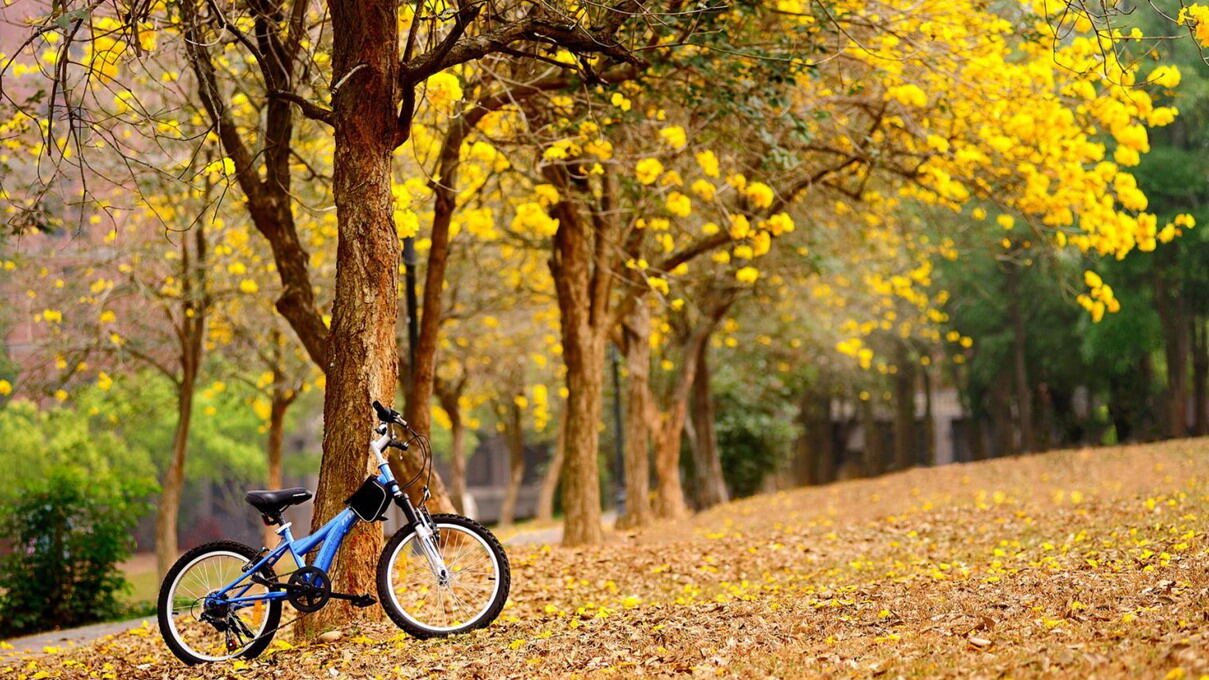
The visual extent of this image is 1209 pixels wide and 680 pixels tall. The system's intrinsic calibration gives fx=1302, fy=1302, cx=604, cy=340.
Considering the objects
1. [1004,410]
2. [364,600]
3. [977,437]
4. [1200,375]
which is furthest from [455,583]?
[977,437]

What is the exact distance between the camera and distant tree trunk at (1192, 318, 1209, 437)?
28153 millimetres

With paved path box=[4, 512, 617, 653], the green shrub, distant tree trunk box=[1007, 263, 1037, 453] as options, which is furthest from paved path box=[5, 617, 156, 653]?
distant tree trunk box=[1007, 263, 1037, 453]

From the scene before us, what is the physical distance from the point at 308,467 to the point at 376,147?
3081 cm

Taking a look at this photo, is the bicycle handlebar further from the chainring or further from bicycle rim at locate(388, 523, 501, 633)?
the chainring

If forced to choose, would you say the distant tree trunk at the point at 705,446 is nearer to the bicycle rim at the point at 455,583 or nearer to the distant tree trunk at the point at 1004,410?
the distant tree trunk at the point at 1004,410

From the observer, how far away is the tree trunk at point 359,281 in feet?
24.0

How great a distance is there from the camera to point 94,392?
83.1 ft

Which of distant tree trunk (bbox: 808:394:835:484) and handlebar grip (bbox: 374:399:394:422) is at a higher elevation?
distant tree trunk (bbox: 808:394:835:484)

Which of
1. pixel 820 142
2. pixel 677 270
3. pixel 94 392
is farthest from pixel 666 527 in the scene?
pixel 94 392

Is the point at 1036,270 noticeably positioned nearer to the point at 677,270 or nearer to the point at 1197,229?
the point at 1197,229

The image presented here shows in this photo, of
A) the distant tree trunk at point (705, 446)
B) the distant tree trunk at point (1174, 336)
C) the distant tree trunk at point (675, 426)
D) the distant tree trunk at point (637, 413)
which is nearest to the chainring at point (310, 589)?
the distant tree trunk at point (637, 413)

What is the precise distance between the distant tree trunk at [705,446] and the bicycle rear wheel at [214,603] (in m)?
17.0

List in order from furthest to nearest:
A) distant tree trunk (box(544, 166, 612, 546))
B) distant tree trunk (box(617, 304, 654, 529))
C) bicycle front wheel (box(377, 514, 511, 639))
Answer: distant tree trunk (box(617, 304, 654, 529)) < distant tree trunk (box(544, 166, 612, 546)) < bicycle front wheel (box(377, 514, 511, 639))

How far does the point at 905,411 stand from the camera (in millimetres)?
37562
